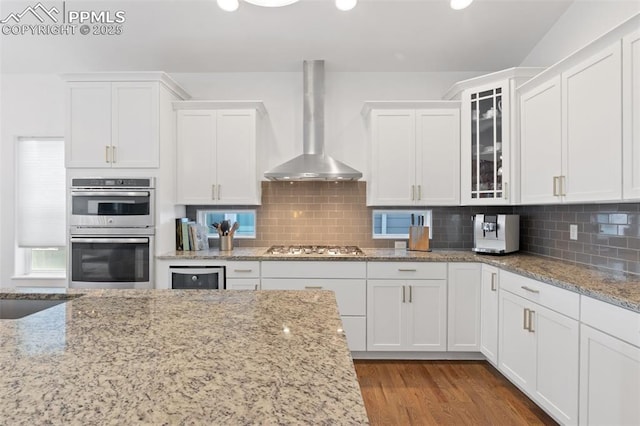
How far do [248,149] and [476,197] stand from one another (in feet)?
6.99

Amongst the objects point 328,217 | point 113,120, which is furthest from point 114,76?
point 328,217

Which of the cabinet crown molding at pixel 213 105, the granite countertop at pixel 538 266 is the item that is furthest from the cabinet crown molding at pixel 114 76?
the granite countertop at pixel 538 266

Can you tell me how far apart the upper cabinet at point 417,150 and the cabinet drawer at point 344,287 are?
0.91 metres

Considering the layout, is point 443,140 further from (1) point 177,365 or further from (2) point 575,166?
(1) point 177,365

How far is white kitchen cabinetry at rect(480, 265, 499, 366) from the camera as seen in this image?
9.07ft

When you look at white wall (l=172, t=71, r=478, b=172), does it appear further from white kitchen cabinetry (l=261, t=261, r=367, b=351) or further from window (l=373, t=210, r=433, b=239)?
white kitchen cabinetry (l=261, t=261, r=367, b=351)

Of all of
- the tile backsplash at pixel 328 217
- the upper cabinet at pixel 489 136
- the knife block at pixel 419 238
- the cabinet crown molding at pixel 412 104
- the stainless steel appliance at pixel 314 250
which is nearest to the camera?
the upper cabinet at pixel 489 136

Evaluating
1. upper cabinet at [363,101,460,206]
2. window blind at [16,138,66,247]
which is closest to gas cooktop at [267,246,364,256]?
upper cabinet at [363,101,460,206]

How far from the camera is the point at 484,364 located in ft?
9.94

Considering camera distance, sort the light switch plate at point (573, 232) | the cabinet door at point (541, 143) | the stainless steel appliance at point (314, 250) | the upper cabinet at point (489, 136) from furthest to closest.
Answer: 1. the stainless steel appliance at point (314, 250)
2. the upper cabinet at point (489, 136)
3. the light switch plate at point (573, 232)
4. the cabinet door at point (541, 143)

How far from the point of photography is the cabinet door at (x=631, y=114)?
5.88ft

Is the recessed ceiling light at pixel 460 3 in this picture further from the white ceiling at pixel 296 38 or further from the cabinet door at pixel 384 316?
the cabinet door at pixel 384 316

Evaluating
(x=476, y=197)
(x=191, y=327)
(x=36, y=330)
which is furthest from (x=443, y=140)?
(x=36, y=330)

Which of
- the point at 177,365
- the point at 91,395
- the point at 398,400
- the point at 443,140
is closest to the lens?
the point at 91,395
